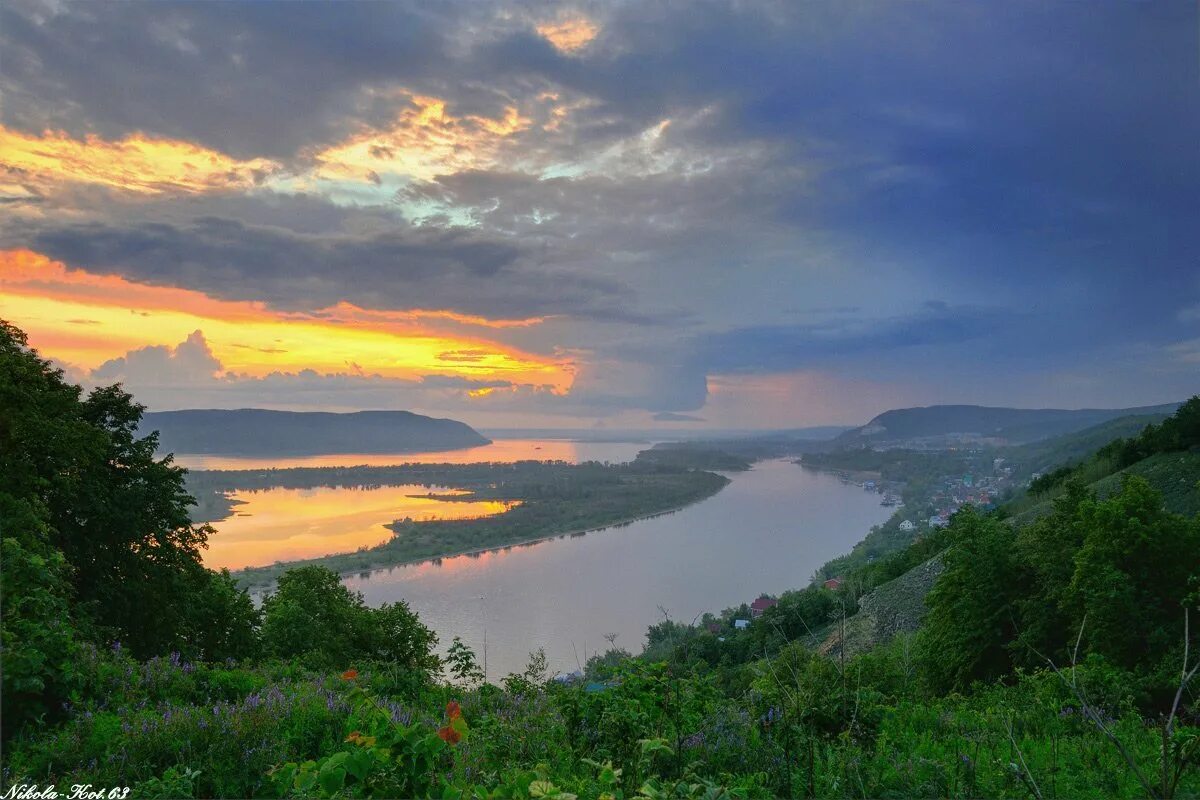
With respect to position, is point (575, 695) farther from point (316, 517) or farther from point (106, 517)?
point (316, 517)

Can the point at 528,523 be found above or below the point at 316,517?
below

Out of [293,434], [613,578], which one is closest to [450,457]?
[293,434]

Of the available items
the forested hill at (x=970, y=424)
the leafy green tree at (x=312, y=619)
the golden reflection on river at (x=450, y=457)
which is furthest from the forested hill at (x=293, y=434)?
the forested hill at (x=970, y=424)

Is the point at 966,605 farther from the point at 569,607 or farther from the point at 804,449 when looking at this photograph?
the point at 804,449

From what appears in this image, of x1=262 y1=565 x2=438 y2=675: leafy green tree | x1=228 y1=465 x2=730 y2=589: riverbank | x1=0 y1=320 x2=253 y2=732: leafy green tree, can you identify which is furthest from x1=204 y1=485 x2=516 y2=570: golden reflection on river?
x1=0 y1=320 x2=253 y2=732: leafy green tree

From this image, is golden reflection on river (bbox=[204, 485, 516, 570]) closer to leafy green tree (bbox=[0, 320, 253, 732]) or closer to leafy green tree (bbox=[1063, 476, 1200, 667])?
leafy green tree (bbox=[0, 320, 253, 732])

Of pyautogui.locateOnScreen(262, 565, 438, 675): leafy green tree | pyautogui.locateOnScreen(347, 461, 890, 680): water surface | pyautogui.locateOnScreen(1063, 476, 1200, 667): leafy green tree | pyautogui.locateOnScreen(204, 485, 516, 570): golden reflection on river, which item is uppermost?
pyautogui.locateOnScreen(1063, 476, 1200, 667): leafy green tree

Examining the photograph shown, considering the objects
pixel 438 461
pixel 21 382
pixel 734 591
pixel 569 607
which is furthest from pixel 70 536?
pixel 438 461
